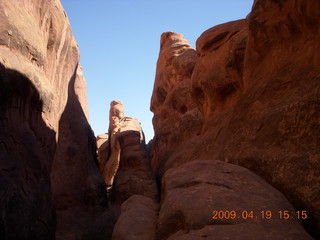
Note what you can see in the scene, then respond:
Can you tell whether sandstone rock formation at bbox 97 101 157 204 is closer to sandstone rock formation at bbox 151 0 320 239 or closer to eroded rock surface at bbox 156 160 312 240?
sandstone rock formation at bbox 151 0 320 239

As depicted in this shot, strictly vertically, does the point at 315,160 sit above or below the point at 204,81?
below

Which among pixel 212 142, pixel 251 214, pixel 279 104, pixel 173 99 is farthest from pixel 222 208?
pixel 173 99

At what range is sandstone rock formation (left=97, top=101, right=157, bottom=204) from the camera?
580 inches

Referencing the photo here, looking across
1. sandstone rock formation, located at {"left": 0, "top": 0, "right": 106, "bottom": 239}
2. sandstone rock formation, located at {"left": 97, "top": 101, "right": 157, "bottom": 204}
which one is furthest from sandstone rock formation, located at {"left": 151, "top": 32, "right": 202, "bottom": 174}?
sandstone rock formation, located at {"left": 0, "top": 0, "right": 106, "bottom": 239}

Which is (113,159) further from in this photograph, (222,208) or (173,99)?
(222,208)

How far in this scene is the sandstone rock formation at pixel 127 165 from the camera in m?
14.7

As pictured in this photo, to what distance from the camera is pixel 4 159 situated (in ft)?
17.2

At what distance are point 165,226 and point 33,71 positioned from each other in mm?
5346

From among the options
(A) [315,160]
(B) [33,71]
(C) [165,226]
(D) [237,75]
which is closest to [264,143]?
(A) [315,160]

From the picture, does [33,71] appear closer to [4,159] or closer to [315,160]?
[4,159]

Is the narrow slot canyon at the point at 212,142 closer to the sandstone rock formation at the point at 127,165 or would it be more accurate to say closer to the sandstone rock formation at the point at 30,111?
the sandstone rock formation at the point at 30,111

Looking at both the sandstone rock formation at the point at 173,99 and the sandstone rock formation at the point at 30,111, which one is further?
the sandstone rock formation at the point at 173,99

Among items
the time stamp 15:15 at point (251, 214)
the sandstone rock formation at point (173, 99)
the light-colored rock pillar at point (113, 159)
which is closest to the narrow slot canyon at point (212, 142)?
the time stamp 15:15 at point (251, 214)

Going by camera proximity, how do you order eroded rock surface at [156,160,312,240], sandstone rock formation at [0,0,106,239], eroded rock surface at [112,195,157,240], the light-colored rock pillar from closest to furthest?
eroded rock surface at [156,160,312,240], eroded rock surface at [112,195,157,240], sandstone rock formation at [0,0,106,239], the light-colored rock pillar
